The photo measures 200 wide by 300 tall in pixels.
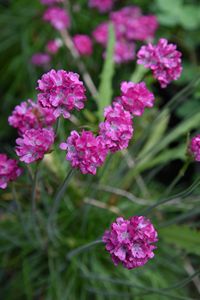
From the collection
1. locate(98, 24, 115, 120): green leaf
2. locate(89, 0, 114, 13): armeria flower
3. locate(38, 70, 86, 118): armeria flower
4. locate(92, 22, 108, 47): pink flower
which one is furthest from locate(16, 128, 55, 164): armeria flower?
locate(89, 0, 114, 13): armeria flower

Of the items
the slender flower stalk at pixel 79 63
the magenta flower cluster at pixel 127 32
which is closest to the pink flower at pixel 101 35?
the magenta flower cluster at pixel 127 32

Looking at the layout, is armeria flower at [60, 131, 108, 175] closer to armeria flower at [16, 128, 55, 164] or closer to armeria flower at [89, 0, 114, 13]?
armeria flower at [16, 128, 55, 164]

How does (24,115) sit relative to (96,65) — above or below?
below

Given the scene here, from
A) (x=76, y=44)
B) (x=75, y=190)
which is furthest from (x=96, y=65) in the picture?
(x=75, y=190)

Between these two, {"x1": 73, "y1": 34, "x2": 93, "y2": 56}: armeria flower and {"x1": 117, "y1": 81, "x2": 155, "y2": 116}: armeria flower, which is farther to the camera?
{"x1": 73, "y1": 34, "x2": 93, "y2": 56}: armeria flower

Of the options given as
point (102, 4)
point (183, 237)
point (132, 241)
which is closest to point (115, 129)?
point (132, 241)

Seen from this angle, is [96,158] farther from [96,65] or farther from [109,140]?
[96,65]

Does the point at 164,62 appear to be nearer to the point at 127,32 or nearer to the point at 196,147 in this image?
the point at 196,147
